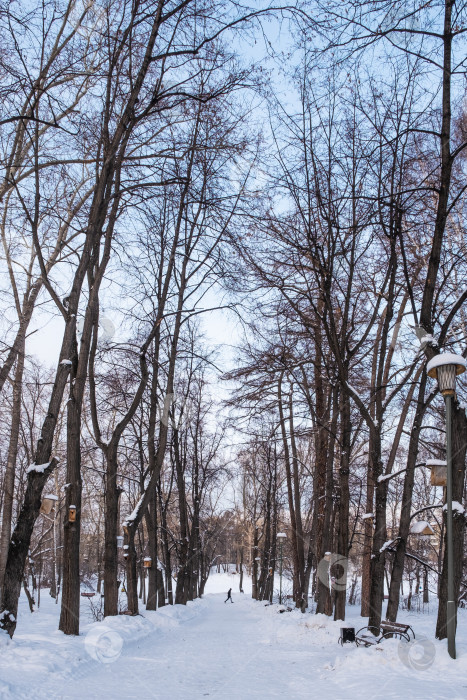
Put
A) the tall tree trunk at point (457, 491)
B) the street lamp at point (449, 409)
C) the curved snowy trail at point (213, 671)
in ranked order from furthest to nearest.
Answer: the tall tree trunk at point (457, 491), the street lamp at point (449, 409), the curved snowy trail at point (213, 671)

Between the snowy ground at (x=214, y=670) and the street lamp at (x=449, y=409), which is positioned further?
the street lamp at (x=449, y=409)

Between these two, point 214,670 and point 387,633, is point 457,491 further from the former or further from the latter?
point 214,670

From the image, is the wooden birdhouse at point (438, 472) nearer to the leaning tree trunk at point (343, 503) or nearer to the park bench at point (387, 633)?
the park bench at point (387, 633)

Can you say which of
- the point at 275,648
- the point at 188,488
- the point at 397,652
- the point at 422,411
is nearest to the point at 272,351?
the point at 422,411

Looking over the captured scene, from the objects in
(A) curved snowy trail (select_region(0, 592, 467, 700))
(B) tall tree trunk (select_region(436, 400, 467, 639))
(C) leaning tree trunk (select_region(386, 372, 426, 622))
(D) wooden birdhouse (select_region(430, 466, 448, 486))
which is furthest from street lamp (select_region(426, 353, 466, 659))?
(C) leaning tree trunk (select_region(386, 372, 426, 622))

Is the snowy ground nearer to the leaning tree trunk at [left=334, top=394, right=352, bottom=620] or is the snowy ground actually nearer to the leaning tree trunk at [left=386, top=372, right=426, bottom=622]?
the leaning tree trunk at [left=386, top=372, right=426, bottom=622]

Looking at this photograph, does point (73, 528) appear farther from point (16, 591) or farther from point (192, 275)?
point (192, 275)

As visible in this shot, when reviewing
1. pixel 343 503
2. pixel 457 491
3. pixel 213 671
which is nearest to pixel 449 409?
pixel 457 491

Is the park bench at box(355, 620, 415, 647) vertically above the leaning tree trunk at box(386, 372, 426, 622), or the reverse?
the leaning tree trunk at box(386, 372, 426, 622)

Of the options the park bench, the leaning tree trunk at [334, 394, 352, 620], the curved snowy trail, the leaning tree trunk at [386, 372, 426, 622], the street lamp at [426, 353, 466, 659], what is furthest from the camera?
the leaning tree trunk at [334, 394, 352, 620]

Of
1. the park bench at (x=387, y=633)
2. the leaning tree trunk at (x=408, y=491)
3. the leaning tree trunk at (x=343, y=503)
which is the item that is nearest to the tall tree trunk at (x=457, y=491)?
the park bench at (x=387, y=633)

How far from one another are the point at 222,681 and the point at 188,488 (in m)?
26.6

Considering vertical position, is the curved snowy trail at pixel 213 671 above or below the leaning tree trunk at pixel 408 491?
below

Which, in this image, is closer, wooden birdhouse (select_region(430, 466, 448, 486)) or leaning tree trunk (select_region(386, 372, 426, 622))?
wooden birdhouse (select_region(430, 466, 448, 486))
